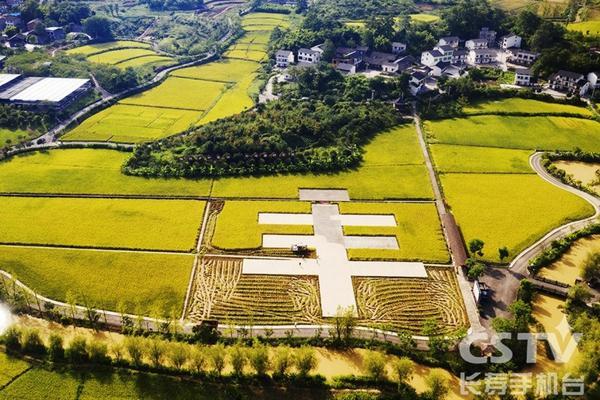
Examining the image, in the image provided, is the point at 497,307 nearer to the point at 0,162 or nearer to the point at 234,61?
the point at 0,162

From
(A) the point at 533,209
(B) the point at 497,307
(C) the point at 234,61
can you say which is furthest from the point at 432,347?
(C) the point at 234,61

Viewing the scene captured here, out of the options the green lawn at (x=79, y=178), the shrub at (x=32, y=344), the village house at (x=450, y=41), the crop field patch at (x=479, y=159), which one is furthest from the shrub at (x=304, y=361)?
the village house at (x=450, y=41)

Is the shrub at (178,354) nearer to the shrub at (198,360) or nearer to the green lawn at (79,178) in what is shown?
the shrub at (198,360)

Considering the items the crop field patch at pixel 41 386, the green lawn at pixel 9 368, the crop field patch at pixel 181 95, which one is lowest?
the crop field patch at pixel 41 386

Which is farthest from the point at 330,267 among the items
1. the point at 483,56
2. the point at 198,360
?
the point at 483,56

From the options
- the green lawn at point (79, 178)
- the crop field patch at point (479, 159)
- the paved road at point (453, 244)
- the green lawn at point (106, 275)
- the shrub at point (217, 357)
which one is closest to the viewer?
the shrub at point (217, 357)

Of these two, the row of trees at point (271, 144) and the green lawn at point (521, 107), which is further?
the green lawn at point (521, 107)
